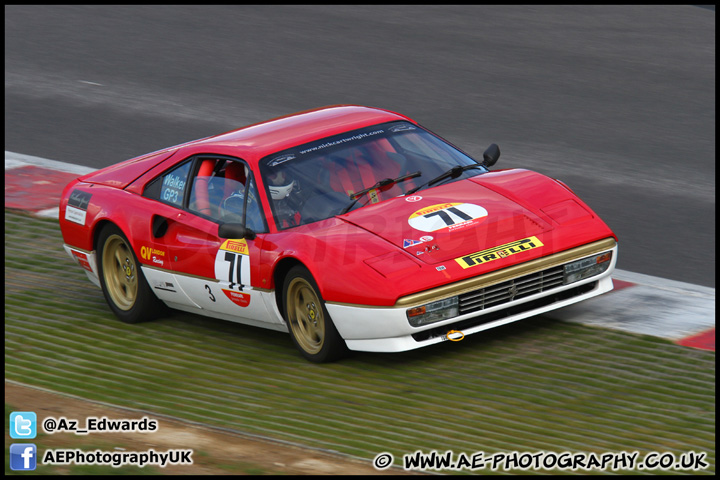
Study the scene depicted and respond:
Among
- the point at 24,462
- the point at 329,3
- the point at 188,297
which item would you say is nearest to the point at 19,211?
the point at 188,297

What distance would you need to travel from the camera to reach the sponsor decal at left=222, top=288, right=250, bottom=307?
753 cm

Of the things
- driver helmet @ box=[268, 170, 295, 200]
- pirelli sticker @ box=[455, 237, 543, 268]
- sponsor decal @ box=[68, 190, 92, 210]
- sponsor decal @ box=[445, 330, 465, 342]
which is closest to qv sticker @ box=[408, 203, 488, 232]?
pirelli sticker @ box=[455, 237, 543, 268]

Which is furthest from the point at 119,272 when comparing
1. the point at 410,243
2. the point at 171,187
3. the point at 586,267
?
the point at 586,267

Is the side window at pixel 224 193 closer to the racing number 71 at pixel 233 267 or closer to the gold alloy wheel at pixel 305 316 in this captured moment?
the racing number 71 at pixel 233 267

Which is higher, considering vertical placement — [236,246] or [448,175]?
[448,175]

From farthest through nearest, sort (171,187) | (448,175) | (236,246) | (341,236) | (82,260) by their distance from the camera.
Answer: (82,260)
(171,187)
(448,175)
(236,246)
(341,236)

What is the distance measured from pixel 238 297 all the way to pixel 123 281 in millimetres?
1469

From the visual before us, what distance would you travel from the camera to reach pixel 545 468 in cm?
541

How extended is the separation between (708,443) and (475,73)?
9268mm

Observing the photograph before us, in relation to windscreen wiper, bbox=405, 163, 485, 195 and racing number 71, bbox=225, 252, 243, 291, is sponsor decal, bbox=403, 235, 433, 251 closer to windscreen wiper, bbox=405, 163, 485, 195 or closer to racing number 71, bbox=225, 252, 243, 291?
windscreen wiper, bbox=405, 163, 485, 195

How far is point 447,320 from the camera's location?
6.74m

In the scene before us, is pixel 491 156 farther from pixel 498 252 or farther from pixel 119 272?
pixel 119 272

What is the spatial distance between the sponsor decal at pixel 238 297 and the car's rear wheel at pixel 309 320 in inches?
13.2

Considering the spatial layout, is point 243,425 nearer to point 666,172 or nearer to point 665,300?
point 665,300
